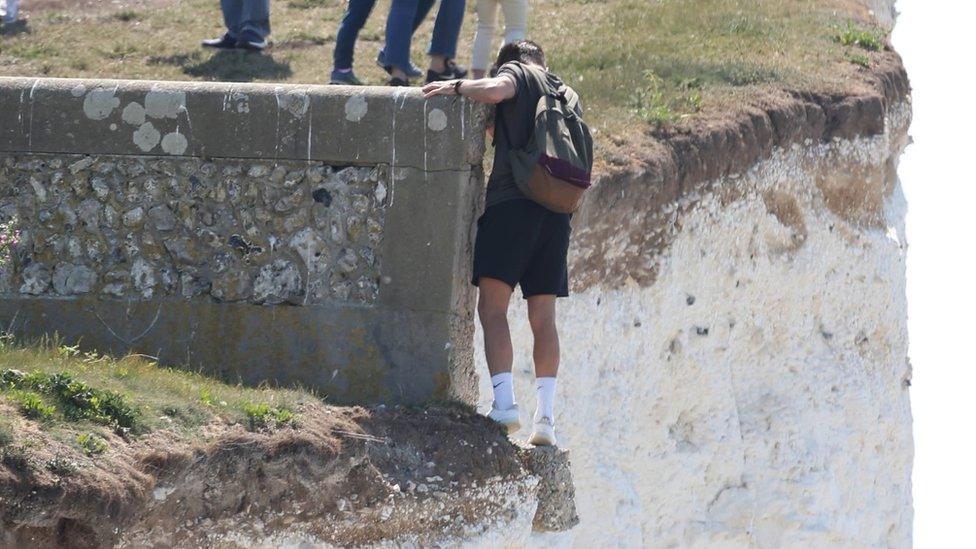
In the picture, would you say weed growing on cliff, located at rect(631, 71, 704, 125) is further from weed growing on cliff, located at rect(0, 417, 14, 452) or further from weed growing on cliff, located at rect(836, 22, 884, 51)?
weed growing on cliff, located at rect(0, 417, 14, 452)

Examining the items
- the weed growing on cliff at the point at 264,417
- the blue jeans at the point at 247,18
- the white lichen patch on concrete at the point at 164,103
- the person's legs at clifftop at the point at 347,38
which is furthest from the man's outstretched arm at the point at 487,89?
the blue jeans at the point at 247,18

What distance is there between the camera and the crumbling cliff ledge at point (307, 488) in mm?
5465

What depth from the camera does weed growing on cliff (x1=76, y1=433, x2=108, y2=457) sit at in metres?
5.57

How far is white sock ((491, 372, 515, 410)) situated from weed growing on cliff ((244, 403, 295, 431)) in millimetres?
1016

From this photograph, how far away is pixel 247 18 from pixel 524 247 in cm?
702

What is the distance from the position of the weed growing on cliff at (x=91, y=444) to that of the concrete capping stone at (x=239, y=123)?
72.6 inches

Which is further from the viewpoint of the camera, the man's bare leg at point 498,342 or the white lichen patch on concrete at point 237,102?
the white lichen patch on concrete at point 237,102

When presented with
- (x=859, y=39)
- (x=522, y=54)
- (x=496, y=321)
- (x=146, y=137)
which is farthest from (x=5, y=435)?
(x=859, y=39)

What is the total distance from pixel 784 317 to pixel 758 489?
4.43 ft

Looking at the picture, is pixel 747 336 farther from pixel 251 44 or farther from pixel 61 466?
pixel 61 466

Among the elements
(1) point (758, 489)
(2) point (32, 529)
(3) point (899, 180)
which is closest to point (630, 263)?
(1) point (758, 489)

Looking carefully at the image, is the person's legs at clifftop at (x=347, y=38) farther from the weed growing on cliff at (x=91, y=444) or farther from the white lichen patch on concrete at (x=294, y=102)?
the weed growing on cliff at (x=91, y=444)

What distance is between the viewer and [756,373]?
500 inches

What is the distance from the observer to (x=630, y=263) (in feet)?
37.3
